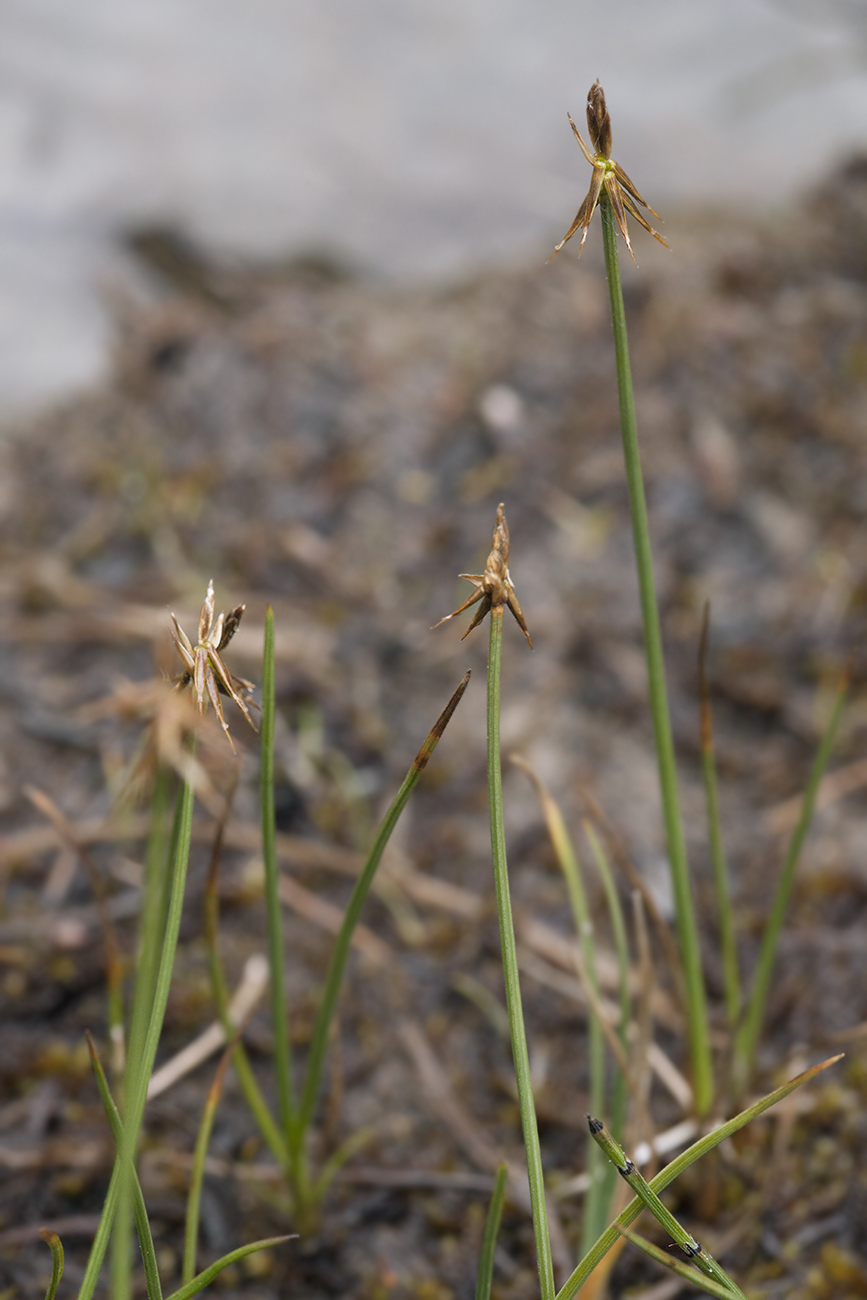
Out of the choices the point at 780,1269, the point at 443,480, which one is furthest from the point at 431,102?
the point at 780,1269

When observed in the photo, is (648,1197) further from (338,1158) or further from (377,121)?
(377,121)

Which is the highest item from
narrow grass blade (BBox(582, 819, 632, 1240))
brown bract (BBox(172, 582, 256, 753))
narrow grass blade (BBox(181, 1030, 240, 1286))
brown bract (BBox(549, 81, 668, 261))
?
brown bract (BBox(549, 81, 668, 261))

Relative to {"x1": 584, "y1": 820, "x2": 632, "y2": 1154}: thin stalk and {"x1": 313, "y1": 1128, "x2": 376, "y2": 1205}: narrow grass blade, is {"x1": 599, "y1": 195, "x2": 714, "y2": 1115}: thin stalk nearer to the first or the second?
{"x1": 584, "y1": 820, "x2": 632, "y2": 1154}: thin stalk

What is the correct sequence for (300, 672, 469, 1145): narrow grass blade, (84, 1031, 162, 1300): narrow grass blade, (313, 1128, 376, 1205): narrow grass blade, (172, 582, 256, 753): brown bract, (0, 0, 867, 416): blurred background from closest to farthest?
1. (172, 582, 256, 753): brown bract
2. (84, 1031, 162, 1300): narrow grass blade
3. (300, 672, 469, 1145): narrow grass blade
4. (313, 1128, 376, 1205): narrow grass blade
5. (0, 0, 867, 416): blurred background

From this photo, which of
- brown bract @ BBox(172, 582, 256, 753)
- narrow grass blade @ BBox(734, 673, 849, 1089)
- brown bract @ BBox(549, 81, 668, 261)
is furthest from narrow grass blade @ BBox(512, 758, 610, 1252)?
brown bract @ BBox(549, 81, 668, 261)

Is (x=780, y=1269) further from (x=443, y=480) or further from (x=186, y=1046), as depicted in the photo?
(x=443, y=480)

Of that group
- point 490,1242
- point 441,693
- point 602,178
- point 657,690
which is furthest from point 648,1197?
point 441,693
